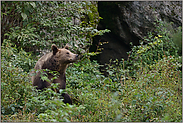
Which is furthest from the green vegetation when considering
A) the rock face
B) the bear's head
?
the bear's head

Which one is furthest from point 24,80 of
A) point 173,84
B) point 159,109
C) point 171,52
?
point 171,52

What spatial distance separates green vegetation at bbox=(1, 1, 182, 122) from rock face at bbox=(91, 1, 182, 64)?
40cm

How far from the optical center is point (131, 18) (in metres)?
8.64

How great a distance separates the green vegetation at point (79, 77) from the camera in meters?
4.23

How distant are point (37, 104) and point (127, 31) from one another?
5336 mm

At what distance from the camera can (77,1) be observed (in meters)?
7.43

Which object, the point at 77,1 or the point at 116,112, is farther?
the point at 77,1

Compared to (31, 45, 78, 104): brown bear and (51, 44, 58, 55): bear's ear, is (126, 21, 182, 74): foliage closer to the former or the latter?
(31, 45, 78, 104): brown bear

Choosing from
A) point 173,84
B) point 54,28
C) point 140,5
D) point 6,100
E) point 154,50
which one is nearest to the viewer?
point 6,100

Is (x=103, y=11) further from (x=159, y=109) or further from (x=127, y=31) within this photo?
(x=159, y=109)

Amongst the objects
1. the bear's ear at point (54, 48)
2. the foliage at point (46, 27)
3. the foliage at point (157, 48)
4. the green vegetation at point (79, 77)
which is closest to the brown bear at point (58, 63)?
the bear's ear at point (54, 48)

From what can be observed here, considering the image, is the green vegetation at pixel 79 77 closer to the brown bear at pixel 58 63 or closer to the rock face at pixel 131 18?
the brown bear at pixel 58 63

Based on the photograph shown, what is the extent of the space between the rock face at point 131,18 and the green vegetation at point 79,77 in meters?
0.40

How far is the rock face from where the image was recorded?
8.64 metres
